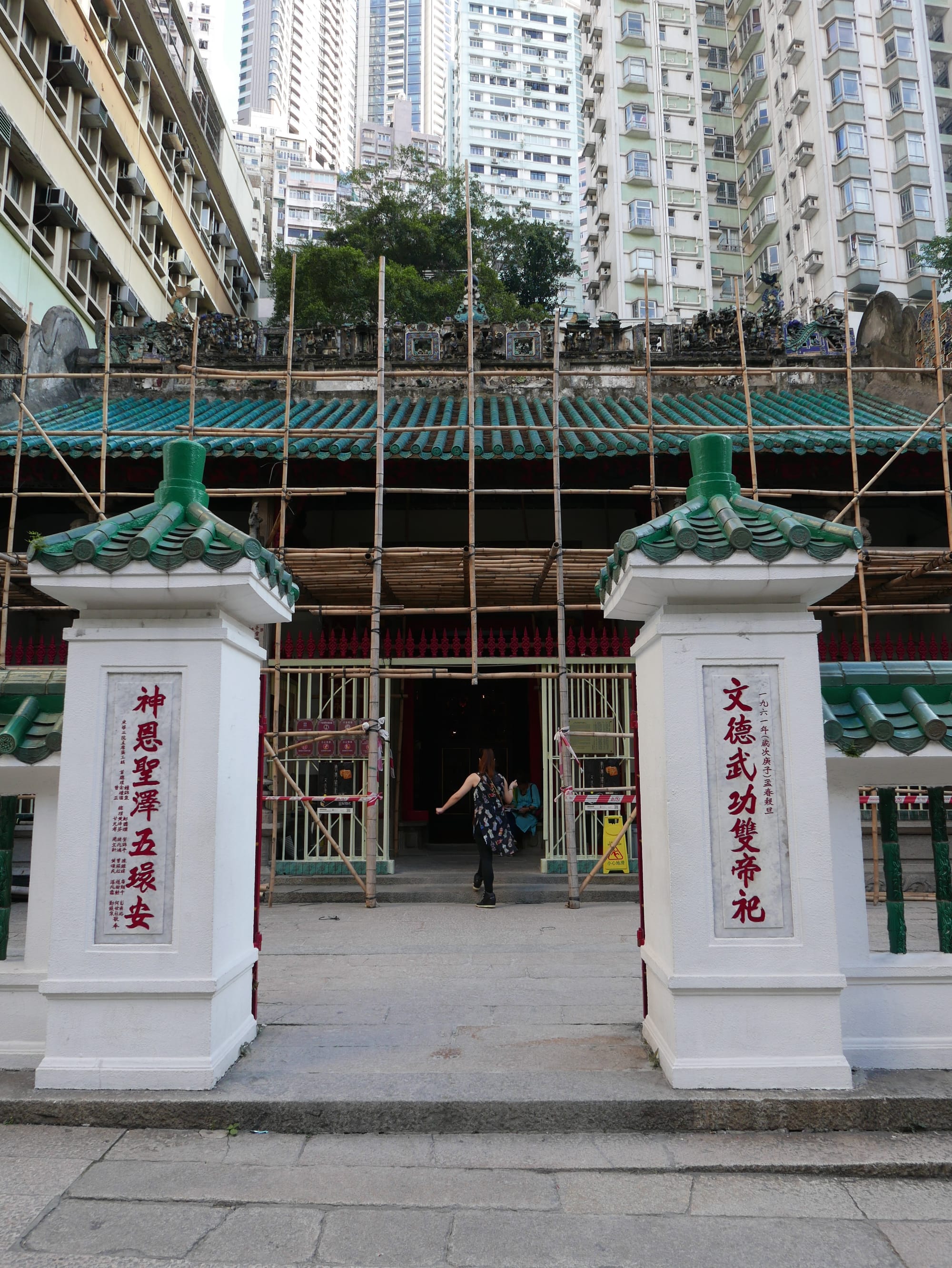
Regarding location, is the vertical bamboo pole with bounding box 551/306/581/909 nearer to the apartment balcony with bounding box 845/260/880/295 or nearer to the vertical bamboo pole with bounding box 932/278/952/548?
the vertical bamboo pole with bounding box 932/278/952/548

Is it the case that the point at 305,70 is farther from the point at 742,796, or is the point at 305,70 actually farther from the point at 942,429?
the point at 742,796

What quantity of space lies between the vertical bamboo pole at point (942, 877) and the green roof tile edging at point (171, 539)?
3453 millimetres

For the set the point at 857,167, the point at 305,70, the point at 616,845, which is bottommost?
the point at 616,845

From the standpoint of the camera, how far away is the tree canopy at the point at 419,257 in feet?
81.1

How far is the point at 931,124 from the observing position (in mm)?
34406

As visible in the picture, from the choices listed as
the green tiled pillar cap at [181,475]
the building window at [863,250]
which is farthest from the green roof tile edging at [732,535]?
the building window at [863,250]

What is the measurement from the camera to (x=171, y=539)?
4.19 meters

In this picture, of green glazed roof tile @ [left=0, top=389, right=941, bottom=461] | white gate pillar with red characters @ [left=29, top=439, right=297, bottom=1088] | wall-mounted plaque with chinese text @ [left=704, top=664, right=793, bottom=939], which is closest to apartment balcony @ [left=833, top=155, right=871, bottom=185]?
green glazed roof tile @ [left=0, top=389, right=941, bottom=461]

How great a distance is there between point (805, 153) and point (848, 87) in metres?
2.57

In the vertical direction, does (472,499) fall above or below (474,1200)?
above

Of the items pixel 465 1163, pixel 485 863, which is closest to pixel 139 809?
pixel 465 1163

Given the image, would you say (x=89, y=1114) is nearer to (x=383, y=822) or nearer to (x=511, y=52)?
(x=383, y=822)

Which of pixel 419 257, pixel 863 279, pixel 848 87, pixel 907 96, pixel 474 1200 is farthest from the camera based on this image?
pixel 848 87

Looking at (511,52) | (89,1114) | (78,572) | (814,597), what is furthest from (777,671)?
(511,52)
